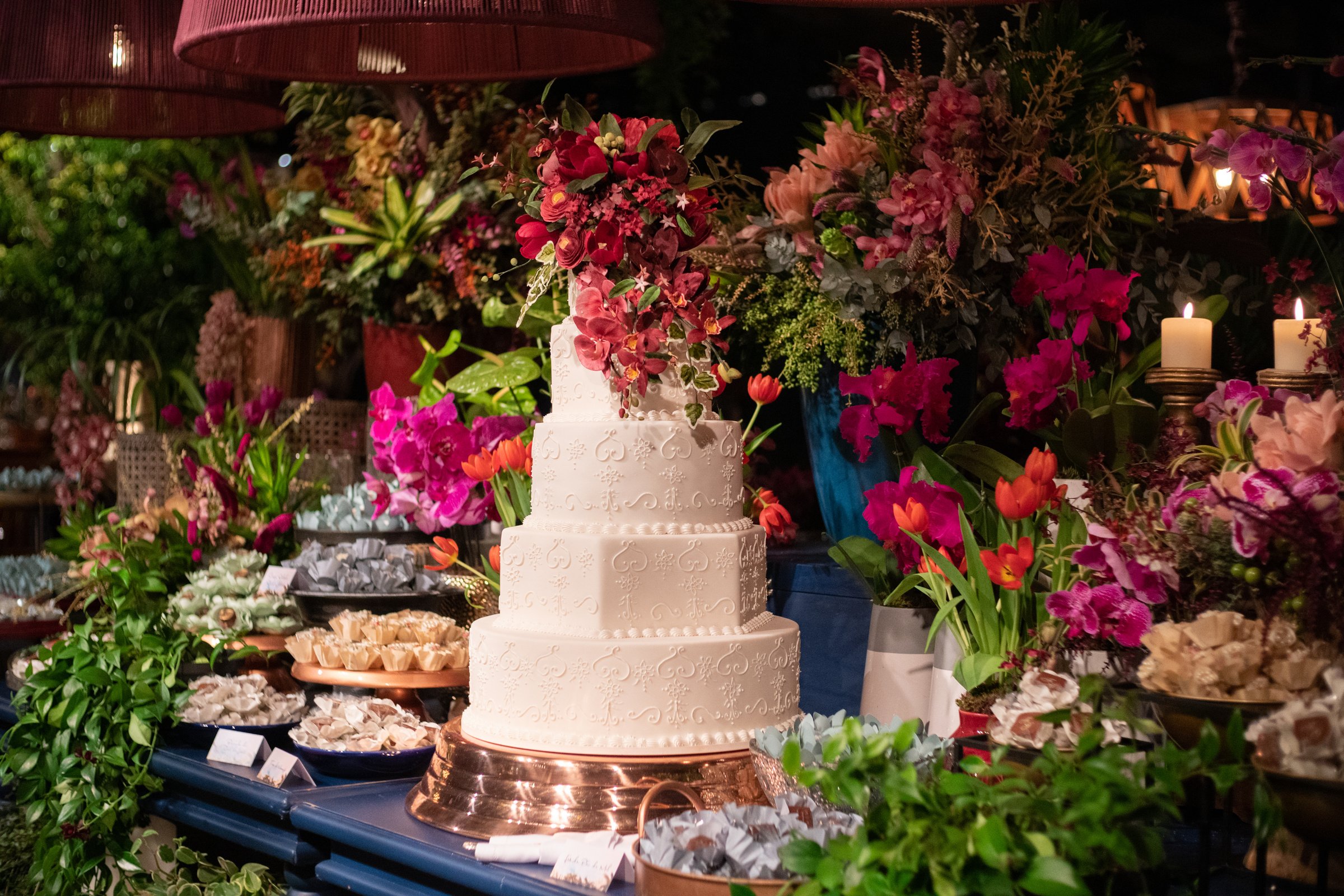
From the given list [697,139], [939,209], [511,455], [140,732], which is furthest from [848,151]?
[140,732]

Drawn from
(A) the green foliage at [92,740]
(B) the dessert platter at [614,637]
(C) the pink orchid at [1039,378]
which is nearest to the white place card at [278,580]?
(A) the green foliage at [92,740]

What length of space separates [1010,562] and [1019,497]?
8 centimetres

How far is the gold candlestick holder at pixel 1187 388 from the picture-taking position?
5.22ft

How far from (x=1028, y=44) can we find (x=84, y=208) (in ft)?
9.80

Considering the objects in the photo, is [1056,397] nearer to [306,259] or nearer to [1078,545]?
[1078,545]

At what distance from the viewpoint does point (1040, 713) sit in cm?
117

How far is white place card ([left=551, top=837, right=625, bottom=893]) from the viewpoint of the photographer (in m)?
1.45

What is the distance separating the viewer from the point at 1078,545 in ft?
4.93

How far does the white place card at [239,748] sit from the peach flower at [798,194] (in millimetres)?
1140

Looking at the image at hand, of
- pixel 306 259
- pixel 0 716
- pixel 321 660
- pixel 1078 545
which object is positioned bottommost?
pixel 0 716

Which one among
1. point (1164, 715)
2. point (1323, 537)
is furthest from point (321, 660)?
point (1323, 537)

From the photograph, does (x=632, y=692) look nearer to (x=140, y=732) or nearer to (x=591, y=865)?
(x=591, y=865)

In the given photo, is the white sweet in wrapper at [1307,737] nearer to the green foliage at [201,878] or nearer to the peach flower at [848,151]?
the peach flower at [848,151]

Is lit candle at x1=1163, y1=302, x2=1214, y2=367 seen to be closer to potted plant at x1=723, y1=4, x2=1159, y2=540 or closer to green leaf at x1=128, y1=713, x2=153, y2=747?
potted plant at x1=723, y1=4, x2=1159, y2=540
